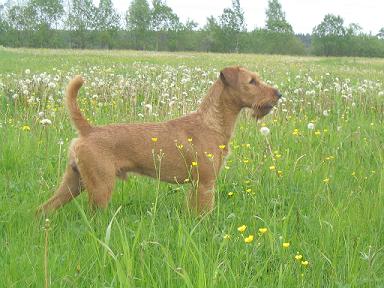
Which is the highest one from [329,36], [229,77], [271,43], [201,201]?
[329,36]

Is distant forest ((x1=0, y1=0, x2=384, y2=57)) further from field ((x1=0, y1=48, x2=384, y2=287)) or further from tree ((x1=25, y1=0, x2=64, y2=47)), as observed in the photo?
field ((x1=0, y1=48, x2=384, y2=287))

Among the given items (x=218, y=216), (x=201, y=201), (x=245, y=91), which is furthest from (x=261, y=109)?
(x=218, y=216)

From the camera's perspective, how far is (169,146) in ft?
14.4

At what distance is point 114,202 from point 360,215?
2116 mm

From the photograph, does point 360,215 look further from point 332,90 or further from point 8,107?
point 332,90

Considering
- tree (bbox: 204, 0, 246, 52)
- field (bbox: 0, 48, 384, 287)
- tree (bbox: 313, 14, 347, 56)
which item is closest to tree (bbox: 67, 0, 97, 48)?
tree (bbox: 204, 0, 246, 52)

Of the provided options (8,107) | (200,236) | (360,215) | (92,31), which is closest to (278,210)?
(360,215)

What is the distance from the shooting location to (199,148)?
4.39m

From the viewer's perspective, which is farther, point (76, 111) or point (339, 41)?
point (339, 41)

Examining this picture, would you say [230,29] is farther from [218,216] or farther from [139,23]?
[218,216]

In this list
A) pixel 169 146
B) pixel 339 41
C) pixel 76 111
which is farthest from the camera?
pixel 339 41

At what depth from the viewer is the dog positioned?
12.7 feet

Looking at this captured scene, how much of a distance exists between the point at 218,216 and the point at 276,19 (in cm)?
8608

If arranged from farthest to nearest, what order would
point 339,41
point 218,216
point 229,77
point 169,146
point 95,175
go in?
1. point 339,41
2. point 229,77
3. point 169,146
4. point 95,175
5. point 218,216
